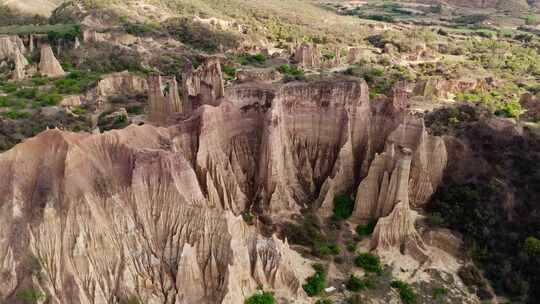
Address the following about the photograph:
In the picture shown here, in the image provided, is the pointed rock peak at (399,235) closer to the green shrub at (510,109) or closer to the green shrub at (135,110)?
the green shrub at (510,109)

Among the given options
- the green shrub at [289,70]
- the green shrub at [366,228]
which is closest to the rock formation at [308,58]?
the green shrub at [289,70]

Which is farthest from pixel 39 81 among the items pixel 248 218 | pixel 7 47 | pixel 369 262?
pixel 369 262

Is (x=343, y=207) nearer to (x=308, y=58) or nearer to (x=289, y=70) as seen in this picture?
(x=289, y=70)

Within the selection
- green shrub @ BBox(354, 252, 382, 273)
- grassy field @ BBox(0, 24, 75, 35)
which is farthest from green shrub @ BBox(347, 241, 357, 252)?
grassy field @ BBox(0, 24, 75, 35)

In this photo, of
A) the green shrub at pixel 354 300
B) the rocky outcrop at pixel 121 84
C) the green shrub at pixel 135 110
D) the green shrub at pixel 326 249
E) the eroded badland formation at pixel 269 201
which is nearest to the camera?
the eroded badland formation at pixel 269 201

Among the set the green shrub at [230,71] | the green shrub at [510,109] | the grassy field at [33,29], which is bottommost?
the green shrub at [510,109]

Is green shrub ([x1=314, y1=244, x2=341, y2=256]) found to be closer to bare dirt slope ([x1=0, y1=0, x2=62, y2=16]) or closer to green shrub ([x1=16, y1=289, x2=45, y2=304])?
green shrub ([x1=16, y1=289, x2=45, y2=304])
